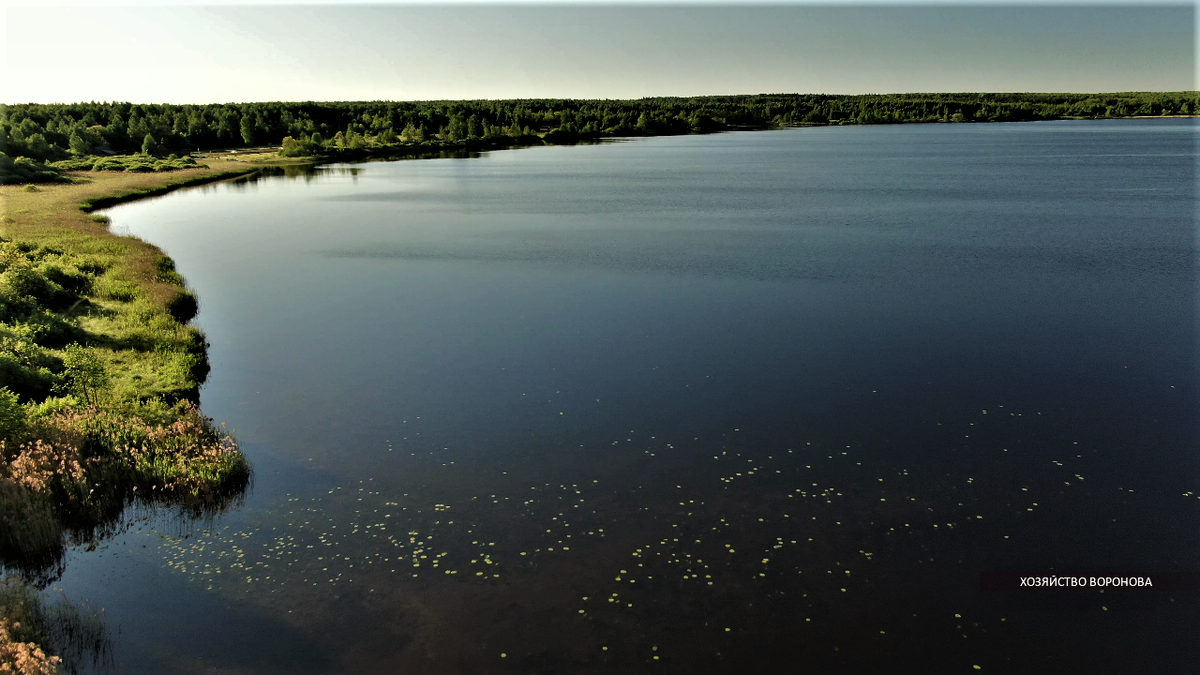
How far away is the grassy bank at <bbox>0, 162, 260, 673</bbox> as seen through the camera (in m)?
14.4

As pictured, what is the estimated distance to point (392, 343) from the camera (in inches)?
1008

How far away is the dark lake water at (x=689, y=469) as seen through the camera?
38.8ft

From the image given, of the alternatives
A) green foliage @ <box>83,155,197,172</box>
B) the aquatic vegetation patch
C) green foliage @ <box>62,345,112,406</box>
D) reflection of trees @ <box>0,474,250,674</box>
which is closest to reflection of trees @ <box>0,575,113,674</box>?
reflection of trees @ <box>0,474,250,674</box>

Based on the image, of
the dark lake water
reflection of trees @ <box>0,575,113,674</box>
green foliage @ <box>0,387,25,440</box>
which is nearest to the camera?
reflection of trees @ <box>0,575,113,674</box>

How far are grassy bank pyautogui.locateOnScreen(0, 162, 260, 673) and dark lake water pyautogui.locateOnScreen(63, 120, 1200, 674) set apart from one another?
0.80 m

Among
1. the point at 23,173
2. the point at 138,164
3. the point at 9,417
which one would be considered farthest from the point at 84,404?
the point at 138,164

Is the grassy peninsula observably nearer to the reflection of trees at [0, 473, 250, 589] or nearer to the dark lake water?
the reflection of trees at [0, 473, 250, 589]

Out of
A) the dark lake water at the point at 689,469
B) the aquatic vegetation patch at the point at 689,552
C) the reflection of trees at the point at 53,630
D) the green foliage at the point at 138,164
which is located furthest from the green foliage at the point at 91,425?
the green foliage at the point at 138,164

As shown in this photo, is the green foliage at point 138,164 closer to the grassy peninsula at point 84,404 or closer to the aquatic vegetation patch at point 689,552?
the grassy peninsula at point 84,404

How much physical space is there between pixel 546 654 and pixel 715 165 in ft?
297

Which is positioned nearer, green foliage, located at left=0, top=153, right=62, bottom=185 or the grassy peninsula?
the grassy peninsula

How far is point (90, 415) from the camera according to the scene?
1767 cm

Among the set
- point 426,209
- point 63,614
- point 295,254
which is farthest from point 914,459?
point 426,209

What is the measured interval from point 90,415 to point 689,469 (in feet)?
43.3
